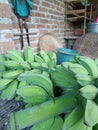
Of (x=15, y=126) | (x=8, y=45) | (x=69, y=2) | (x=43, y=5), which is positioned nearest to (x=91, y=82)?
(x=15, y=126)

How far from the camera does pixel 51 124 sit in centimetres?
42

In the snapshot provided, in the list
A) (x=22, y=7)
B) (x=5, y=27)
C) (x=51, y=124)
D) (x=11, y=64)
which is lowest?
(x=51, y=124)

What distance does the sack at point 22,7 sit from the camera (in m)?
1.76

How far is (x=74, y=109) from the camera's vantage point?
0.38 m

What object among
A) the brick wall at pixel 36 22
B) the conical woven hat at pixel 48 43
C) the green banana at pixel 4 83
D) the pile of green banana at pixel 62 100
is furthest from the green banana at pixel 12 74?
the conical woven hat at pixel 48 43

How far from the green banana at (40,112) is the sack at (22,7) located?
1.54 meters

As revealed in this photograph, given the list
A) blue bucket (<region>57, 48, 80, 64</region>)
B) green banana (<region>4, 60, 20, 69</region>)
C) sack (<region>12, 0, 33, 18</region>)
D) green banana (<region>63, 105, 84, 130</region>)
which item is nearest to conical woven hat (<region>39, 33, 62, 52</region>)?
sack (<region>12, 0, 33, 18</region>)

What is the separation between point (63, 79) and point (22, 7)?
159 cm

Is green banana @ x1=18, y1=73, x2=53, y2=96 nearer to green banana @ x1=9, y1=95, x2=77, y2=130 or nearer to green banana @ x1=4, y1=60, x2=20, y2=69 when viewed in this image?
green banana @ x1=9, y1=95, x2=77, y2=130

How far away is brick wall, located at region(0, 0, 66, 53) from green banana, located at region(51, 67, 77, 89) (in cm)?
98

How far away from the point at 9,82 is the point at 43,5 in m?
1.97

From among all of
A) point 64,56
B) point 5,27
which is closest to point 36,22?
point 5,27

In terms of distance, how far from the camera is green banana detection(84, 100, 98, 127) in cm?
31

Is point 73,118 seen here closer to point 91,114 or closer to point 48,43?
point 91,114
